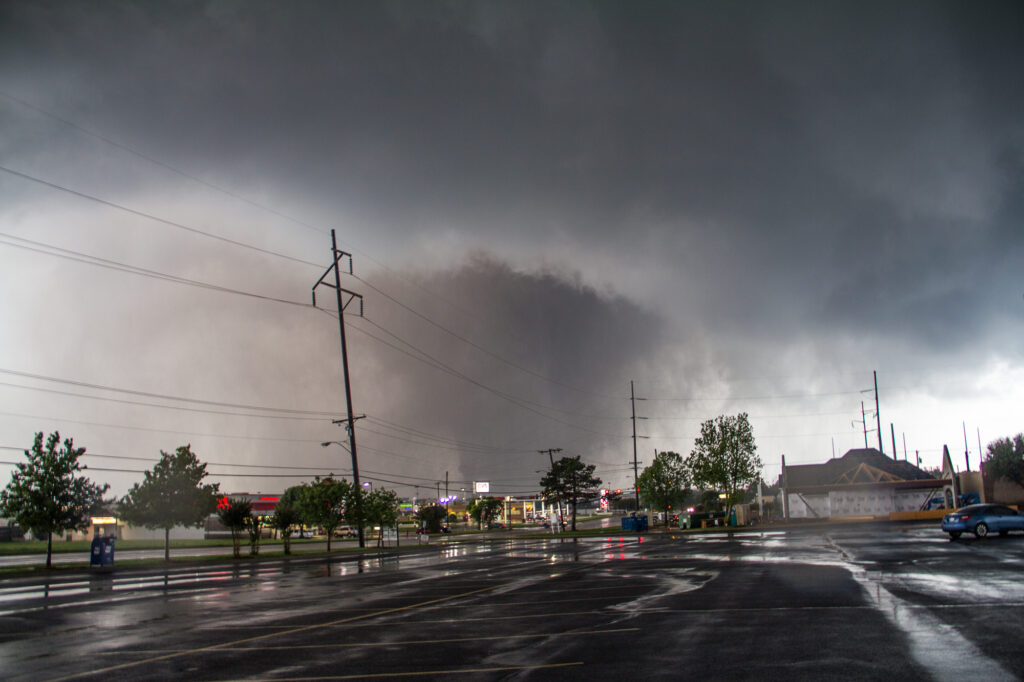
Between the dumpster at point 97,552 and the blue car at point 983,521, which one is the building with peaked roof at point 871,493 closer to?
the blue car at point 983,521

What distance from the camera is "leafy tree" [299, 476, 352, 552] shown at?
5269 cm

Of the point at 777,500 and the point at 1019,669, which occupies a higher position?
the point at 1019,669

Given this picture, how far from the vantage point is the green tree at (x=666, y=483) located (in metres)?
81.6

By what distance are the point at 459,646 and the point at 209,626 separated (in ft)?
21.4

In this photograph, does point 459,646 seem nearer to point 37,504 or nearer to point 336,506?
point 37,504

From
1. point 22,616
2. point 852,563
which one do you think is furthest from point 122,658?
point 852,563

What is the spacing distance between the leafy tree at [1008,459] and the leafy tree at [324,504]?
200 ft

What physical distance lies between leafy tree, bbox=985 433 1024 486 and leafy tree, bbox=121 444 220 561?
69054 millimetres

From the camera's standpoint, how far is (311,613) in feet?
54.5

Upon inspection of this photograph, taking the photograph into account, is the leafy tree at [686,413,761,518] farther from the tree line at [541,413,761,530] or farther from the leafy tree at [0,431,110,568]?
the leafy tree at [0,431,110,568]

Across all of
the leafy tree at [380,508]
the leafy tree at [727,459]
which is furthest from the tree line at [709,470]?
the leafy tree at [380,508]

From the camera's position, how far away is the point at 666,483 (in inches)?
3221

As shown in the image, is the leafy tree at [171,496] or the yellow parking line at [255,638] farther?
the leafy tree at [171,496]

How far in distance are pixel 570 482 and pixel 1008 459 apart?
62.2m
